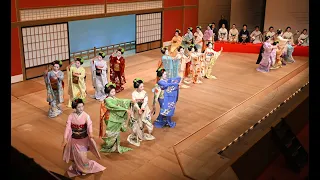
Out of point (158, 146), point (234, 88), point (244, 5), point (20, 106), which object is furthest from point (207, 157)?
point (244, 5)

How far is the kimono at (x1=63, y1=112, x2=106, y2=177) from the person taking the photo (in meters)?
5.04

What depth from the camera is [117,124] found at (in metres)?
5.68

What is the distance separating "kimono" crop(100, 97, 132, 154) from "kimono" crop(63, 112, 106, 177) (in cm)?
57

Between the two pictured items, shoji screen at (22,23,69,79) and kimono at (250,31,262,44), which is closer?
shoji screen at (22,23,69,79)

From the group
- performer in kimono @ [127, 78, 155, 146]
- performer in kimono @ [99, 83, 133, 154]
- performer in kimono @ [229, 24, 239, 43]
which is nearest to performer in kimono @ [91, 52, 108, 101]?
performer in kimono @ [127, 78, 155, 146]

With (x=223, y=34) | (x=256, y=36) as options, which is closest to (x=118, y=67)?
(x=223, y=34)

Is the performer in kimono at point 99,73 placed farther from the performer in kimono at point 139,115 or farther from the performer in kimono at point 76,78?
the performer in kimono at point 139,115

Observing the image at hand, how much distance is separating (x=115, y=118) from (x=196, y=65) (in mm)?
4349

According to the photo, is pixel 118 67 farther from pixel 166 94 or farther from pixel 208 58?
pixel 208 58

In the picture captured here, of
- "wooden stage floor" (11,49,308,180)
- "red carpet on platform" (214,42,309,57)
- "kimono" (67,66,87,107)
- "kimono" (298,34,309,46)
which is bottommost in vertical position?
"wooden stage floor" (11,49,308,180)

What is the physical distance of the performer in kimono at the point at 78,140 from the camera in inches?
198

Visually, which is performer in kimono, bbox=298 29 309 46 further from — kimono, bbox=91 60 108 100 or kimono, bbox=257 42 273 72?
kimono, bbox=91 60 108 100

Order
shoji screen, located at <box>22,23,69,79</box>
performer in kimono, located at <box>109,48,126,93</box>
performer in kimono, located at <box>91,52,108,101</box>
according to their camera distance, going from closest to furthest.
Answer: performer in kimono, located at <box>91,52,108,101</box>
performer in kimono, located at <box>109,48,126,93</box>
shoji screen, located at <box>22,23,69,79</box>
